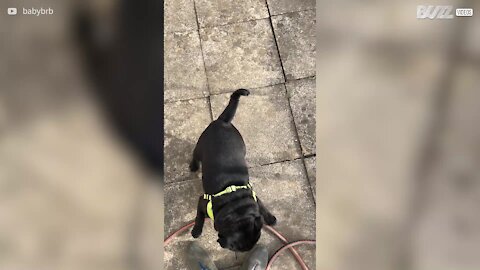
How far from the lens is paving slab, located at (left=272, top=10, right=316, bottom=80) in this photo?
1.27 metres

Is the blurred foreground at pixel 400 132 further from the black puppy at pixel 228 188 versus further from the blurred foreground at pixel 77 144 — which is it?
the blurred foreground at pixel 77 144

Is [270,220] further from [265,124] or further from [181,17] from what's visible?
[181,17]

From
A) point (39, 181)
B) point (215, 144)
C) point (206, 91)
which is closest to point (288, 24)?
point (206, 91)

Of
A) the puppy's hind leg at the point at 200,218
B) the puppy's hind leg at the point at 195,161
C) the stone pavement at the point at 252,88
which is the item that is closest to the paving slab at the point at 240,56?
the stone pavement at the point at 252,88

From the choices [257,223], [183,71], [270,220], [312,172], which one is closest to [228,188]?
[257,223]

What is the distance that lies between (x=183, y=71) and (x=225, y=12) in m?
0.25

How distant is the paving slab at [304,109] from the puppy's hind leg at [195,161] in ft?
1.17

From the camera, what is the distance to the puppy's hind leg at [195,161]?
1.12 meters

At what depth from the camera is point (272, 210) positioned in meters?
1.20

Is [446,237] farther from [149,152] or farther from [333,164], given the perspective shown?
[149,152]

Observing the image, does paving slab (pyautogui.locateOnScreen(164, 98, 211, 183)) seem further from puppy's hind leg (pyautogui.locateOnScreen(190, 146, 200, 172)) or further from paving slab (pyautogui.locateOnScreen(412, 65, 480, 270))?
paving slab (pyautogui.locateOnScreen(412, 65, 480, 270))

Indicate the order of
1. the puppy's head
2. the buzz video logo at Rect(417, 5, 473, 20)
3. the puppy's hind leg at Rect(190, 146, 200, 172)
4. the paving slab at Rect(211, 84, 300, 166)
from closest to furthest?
the buzz video logo at Rect(417, 5, 473, 20)
the puppy's head
the puppy's hind leg at Rect(190, 146, 200, 172)
the paving slab at Rect(211, 84, 300, 166)

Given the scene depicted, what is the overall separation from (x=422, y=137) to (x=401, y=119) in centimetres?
6

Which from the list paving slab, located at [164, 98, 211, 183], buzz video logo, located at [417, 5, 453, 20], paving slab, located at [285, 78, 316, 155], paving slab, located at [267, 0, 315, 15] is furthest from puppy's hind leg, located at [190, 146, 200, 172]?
buzz video logo, located at [417, 5, 453, 20]
